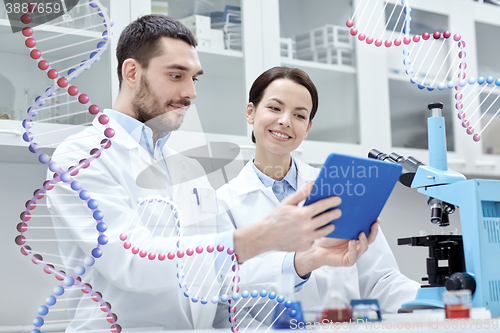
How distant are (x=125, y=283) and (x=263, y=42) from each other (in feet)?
4.19

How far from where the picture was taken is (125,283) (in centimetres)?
111

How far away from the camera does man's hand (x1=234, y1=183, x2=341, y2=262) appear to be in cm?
90

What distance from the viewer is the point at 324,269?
1569 mm

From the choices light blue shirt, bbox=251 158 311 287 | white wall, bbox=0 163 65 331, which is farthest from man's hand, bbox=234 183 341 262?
white wall, bbox=0 163 65 331

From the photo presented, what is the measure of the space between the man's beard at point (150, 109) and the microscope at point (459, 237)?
710mm

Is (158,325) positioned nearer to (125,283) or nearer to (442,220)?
(125,283)

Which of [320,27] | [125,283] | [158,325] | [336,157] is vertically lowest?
[158,325]

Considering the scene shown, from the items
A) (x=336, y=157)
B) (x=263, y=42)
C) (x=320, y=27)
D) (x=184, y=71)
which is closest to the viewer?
(x=336, y=157)

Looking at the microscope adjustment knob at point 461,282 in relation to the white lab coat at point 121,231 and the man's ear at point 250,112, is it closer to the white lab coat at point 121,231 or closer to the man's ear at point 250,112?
Answer: the white lab coat at point 121,231

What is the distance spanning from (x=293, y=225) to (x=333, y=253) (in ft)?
0.80

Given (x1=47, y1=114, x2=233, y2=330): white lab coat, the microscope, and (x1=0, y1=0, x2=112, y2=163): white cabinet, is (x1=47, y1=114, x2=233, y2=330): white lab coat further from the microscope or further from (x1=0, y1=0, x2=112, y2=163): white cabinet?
the microscope

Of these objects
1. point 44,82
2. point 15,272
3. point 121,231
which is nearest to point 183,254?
point 121,231

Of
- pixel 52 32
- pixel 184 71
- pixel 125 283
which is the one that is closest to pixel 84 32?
pixel 52 32

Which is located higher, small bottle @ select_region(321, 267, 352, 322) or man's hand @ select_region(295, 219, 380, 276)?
man's hand @ select_region(295, 219, 380, 276)
